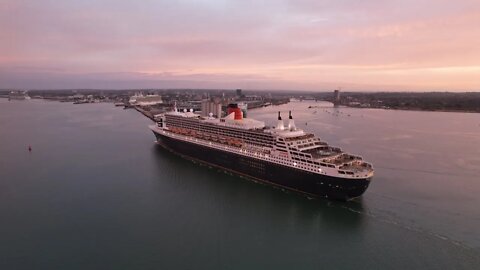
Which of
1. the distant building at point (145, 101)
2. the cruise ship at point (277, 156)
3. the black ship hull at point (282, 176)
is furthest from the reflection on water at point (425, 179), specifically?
the distant building at point (145, 101)

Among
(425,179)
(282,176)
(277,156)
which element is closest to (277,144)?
(277,156)

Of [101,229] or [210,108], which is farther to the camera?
[210,108]

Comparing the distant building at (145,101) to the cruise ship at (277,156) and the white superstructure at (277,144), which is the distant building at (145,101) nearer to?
the white superstructure at (277,144)

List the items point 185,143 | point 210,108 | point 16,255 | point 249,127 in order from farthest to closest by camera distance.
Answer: point 210,108, point 185,143, point 249,127, point 16,255

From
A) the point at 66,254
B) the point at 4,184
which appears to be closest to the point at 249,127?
the point at 66,254

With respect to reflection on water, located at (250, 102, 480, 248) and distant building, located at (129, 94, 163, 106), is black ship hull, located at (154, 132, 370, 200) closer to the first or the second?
reflection on water, located at (250, 102, 480, 248)

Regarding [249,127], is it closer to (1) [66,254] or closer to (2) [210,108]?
(1) [66,254]
